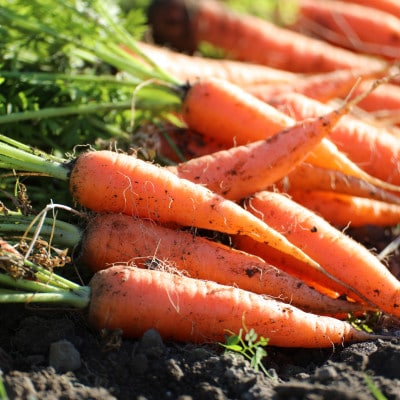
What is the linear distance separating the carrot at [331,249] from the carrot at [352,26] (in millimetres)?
2153

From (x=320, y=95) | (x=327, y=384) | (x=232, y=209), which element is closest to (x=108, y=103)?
(x=232, y=209)

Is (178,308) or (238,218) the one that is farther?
(238,218)

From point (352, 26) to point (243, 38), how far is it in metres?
0.82

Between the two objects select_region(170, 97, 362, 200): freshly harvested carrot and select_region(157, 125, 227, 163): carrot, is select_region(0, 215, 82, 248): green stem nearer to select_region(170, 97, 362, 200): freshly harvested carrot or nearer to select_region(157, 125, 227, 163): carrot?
select_region(170, 97, 362, 200): freshly harvested carrot

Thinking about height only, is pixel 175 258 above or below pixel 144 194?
below

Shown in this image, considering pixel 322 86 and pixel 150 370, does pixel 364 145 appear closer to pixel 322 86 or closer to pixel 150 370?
pixel 322 86

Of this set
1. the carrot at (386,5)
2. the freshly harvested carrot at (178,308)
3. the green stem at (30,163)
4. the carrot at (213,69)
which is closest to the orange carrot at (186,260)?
the freshly harvested carrot at (178,308)

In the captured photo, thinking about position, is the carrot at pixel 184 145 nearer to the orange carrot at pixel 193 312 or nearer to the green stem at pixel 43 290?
the orange carrot at pixel 193 312

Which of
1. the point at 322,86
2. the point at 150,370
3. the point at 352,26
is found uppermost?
the point at 352,26

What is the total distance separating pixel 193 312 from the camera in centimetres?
229

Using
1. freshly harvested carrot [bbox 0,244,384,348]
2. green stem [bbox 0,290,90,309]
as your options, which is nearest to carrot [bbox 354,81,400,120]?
freshly harvested carrot [bbox 0,244,384,348]

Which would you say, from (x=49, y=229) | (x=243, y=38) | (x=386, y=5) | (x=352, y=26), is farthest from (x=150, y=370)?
(x=386, y=5)

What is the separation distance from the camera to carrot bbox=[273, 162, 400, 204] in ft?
9.82

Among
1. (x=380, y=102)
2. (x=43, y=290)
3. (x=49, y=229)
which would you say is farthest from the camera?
(x=380, y=102)
